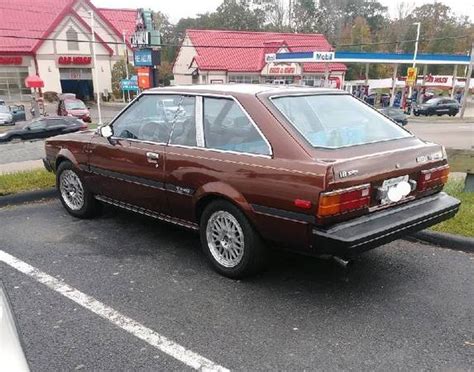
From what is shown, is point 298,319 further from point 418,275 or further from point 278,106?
point 278,106

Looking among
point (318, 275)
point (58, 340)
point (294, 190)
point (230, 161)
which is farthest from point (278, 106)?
point (58, 340)

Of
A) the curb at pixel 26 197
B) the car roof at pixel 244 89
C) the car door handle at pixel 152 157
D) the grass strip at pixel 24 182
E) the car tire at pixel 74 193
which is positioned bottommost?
the curb at pixel 26 197

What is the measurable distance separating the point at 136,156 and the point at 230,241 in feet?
4.46

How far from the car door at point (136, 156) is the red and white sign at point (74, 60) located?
44.2 m

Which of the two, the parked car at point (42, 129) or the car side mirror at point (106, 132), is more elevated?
the car side mirror at point (106, 132)

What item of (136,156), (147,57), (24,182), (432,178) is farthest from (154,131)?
(147,57)

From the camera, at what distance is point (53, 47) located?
45094 mm

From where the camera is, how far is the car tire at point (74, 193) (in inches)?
223

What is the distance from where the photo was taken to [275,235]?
3.71 metres

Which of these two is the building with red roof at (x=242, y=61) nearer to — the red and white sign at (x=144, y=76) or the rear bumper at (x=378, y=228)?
the red and white sign at (x=144, y=76)

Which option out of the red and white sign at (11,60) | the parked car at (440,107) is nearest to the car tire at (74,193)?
the parked car at (440,107)

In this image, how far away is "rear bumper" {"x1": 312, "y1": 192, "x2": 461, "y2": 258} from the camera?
3.41 m

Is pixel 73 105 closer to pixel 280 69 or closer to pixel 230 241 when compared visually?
pixel 280 69

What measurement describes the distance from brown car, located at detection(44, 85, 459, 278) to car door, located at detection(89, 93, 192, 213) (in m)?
0.01
